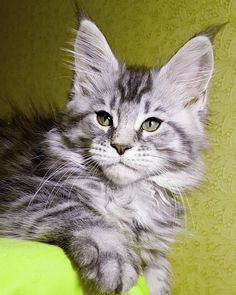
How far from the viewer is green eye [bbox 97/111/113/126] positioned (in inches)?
49.3

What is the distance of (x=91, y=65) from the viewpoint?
142 cm

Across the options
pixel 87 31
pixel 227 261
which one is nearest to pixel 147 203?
pixel 87 31

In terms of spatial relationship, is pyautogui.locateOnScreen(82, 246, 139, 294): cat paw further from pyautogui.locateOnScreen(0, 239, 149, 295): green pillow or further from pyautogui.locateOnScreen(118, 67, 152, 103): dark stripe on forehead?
pyautogui.locateOnScreen(118, 67, 152, 103): dark stripe on forehead

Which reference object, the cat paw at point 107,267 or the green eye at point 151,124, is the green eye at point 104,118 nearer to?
the green eye at point 151,124

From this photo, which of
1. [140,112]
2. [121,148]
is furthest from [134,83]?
[121,148]

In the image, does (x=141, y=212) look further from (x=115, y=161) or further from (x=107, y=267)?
(x=107, y=267)

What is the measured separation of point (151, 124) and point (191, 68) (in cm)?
23

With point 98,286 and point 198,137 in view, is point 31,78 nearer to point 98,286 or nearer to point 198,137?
point 198,137

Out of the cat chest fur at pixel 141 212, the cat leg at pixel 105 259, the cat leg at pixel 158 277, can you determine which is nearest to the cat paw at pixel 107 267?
the cat leg at pixel 105 259

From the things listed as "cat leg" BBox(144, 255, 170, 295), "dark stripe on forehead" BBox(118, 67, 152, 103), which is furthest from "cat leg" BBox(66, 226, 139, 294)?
"dark stripe on forehead" BBox(118, 67, 152, 103)

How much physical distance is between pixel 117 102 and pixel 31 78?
1.59 m

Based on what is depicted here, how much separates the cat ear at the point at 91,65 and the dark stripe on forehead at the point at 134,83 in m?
0.05

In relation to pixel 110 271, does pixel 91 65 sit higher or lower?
higher

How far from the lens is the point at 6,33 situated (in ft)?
9.69
